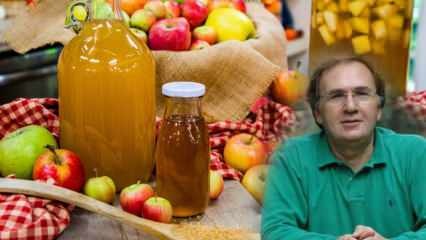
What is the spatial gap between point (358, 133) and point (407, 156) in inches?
0.7

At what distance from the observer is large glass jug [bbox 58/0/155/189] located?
628mm

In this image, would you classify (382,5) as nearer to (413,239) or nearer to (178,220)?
(413,239)

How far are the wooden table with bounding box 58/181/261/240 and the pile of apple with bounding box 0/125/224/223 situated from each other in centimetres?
2

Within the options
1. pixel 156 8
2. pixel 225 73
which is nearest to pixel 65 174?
pixel 225 73

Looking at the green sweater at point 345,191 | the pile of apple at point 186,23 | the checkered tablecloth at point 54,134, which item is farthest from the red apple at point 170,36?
the green sweater at point 345,191

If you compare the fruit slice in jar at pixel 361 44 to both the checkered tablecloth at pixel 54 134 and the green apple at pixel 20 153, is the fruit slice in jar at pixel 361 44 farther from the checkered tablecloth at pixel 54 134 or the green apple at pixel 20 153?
the green apple at pixel 20 153

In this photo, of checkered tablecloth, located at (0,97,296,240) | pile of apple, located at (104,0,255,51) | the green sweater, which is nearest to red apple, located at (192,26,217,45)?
pile of apple, located at (104,0,255,51)

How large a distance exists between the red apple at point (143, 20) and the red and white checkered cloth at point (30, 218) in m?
0.40

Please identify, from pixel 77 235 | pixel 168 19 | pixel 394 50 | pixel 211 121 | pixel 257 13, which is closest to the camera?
pixel 394 50

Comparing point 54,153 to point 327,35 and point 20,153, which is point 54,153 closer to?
point 20,153

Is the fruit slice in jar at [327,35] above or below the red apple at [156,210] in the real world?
above

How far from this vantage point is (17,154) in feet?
2.10

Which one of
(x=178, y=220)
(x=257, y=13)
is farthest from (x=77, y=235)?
(x=257, y=13)

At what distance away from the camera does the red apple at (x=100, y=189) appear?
23.3 inches
